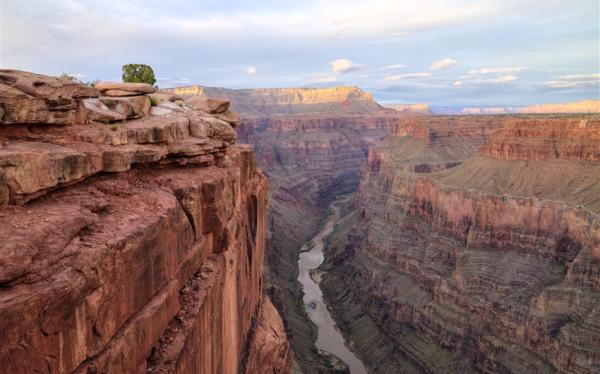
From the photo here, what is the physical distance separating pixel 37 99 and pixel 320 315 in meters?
52.8

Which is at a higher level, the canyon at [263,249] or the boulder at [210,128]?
the boulder at [210,128]

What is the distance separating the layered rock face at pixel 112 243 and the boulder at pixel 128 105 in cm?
33

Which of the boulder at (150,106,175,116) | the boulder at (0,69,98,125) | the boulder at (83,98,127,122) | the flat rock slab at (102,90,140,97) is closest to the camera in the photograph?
the boulder at (0,69,98,125)

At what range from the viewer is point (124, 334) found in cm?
1029

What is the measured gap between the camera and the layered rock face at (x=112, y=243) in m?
8.33

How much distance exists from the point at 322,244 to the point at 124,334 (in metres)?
82.1

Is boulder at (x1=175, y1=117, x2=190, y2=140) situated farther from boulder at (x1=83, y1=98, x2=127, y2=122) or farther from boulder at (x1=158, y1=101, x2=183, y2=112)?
boulder at (x1=83, y1=98, x2=127, y2=122)

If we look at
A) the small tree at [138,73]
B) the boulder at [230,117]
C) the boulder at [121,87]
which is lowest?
the boulder at [230,117]

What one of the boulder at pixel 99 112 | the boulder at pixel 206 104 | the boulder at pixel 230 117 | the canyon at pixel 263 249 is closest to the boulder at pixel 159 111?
the canyon at pixel 263 249

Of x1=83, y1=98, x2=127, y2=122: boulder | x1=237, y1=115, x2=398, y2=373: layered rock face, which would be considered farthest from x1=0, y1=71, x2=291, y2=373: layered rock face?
x1=237, y1=115, x2=398, y2=373: layered rock face

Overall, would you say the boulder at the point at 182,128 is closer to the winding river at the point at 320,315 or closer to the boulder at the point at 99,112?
the boulder at the point at 99,112

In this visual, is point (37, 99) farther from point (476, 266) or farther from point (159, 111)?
point (476, 266)

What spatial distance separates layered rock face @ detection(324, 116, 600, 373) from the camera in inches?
1544

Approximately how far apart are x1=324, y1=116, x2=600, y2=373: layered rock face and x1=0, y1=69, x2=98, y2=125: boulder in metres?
37.9
